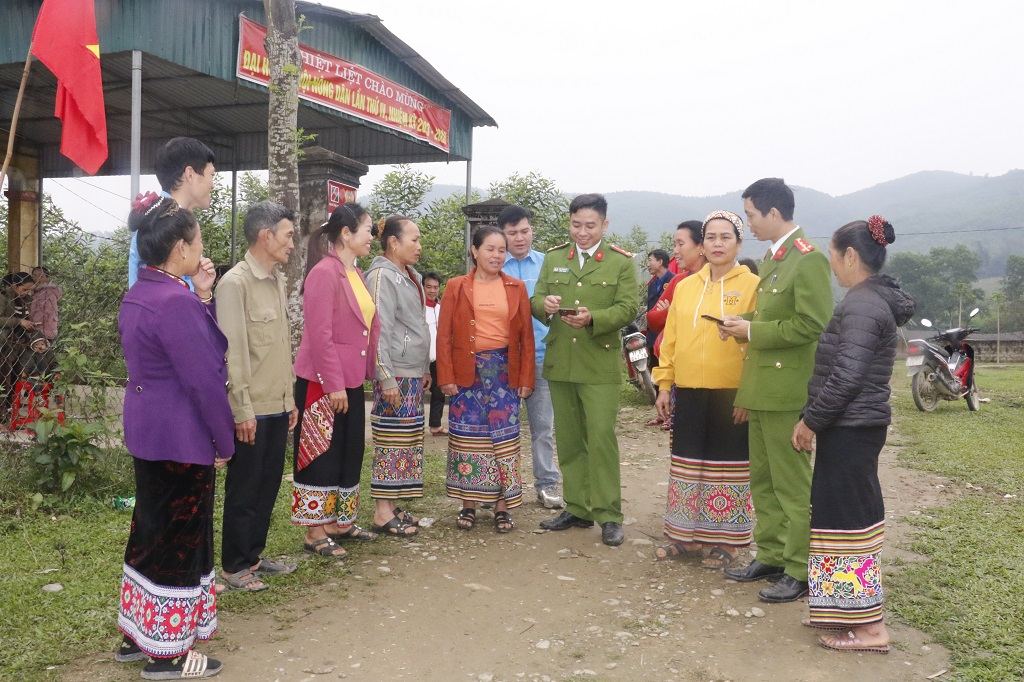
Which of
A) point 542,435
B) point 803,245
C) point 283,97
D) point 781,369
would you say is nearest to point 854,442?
point 781,369

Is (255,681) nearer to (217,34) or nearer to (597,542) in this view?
(597,542)

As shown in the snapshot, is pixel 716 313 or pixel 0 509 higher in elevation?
pixel 716 313

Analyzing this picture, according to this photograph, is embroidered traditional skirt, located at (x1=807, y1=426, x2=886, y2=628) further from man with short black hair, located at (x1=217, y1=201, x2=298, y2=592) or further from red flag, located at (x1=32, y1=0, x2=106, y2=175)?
red flag, located at (x1=32, y1=0, x2=106, y2=175)

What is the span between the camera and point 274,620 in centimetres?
338

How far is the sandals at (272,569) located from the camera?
12.7 feet

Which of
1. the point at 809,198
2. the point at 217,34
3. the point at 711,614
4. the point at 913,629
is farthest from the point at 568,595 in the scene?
the point at 809,198

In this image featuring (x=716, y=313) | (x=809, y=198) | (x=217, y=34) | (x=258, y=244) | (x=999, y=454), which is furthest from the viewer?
(x=809, y=198)

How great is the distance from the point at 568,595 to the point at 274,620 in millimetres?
1344

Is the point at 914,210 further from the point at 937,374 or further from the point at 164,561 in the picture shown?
the point at 164,561

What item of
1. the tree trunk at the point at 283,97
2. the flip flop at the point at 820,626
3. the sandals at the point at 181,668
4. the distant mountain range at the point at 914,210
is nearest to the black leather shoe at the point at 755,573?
the flip flop at the point at 820,626

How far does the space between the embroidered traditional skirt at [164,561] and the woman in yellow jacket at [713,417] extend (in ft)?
8.00

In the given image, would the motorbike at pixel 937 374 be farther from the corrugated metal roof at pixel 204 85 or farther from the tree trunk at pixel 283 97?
the corrugated metal roof at pixel 204 85

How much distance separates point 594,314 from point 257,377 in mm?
1878

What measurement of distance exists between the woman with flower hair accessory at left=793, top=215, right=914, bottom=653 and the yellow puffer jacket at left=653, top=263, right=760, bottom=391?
774 mm
